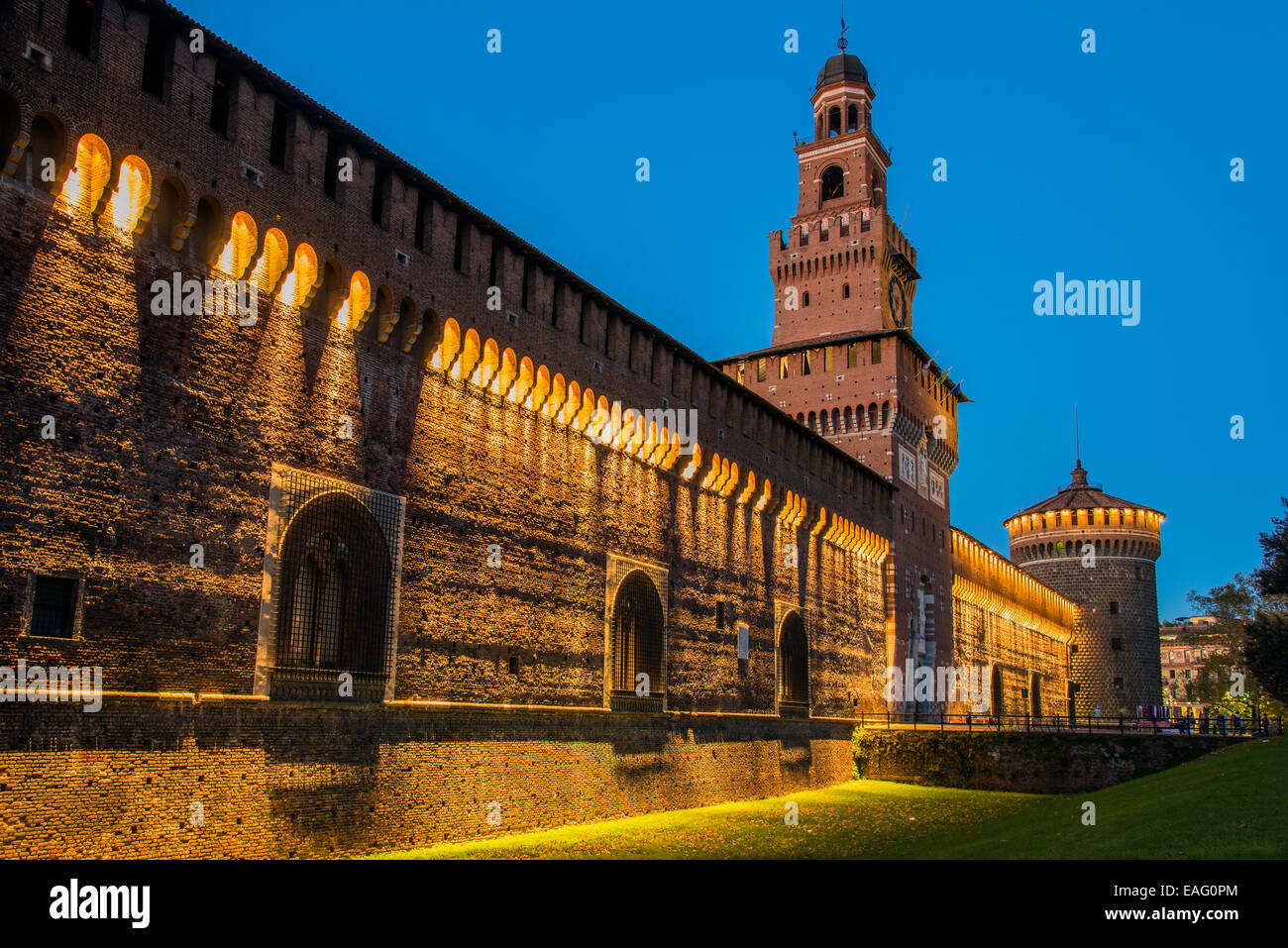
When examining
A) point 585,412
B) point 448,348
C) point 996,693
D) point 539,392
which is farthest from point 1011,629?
point 448,348

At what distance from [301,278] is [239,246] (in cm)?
124

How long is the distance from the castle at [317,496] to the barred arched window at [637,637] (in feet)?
0.26

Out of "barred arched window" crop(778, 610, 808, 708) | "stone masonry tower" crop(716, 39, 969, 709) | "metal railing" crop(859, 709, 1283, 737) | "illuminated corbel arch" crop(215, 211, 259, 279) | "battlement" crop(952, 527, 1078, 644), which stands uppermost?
"stone masonry tower" crop(716, 39, 969, 709)

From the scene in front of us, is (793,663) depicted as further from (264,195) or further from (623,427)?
(264,195)

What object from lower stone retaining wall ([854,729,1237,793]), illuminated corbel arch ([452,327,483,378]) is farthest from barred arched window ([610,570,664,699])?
lower stone retaining wall ([854,729,1237,793])

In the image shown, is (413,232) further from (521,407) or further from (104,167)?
(104,167)

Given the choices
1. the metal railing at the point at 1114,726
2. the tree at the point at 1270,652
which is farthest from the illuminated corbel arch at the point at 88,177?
the tree at the point at 1270,652

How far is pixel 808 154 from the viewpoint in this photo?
4981 cm

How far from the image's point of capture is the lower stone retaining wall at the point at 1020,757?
30438 millimetres

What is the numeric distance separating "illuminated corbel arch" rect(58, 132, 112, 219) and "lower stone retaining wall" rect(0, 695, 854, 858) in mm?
6272

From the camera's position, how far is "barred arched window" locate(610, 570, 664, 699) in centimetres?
2375

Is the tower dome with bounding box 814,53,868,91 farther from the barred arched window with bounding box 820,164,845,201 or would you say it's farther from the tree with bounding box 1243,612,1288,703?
the tree with bounding box 1243,612,1288,703
